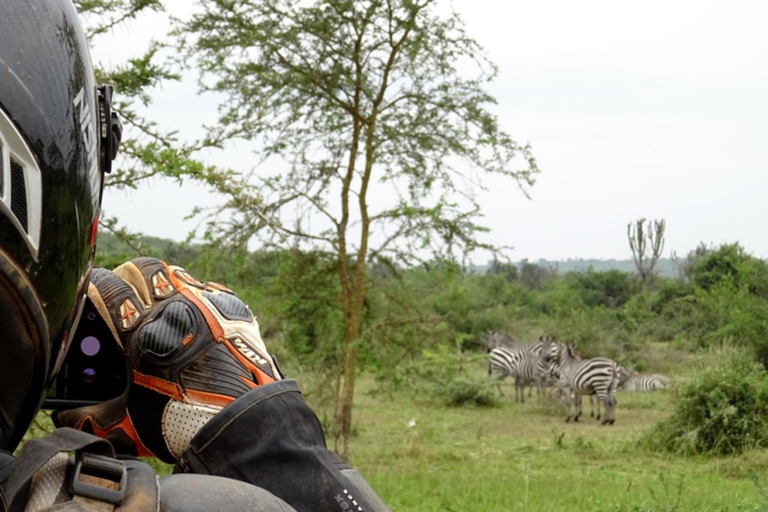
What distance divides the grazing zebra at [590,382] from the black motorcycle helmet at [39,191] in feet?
50.7

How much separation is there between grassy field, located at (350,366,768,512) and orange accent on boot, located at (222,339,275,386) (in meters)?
4.39

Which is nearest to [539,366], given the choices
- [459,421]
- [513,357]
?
[513,357]

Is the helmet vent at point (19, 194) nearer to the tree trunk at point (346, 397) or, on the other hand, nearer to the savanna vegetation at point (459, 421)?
the savanna vegetation at point (459, 421)

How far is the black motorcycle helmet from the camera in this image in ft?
2.96

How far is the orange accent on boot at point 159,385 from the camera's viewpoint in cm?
123

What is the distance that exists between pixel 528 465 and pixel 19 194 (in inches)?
390

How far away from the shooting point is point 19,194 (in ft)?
2.99

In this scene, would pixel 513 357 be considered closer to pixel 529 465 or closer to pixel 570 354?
pixel 570 354

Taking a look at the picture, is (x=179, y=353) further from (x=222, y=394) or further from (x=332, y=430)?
(x=332, y=430)

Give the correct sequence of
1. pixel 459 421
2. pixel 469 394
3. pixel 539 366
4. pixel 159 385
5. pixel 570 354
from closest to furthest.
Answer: pixel 159 385, pixel 459 421, pixel 469 394, pixel 570 354, pixel 539 366

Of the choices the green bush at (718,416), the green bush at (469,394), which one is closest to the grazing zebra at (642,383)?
the green bush at (469,394)

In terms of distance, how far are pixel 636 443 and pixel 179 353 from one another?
11.2 m

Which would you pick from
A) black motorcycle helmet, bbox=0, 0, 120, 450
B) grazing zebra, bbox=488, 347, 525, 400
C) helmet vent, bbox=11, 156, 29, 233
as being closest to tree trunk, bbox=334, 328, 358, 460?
Result: black motorcycle helmet, bbox=0, 0, 120, 450

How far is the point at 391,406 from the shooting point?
16.3m
